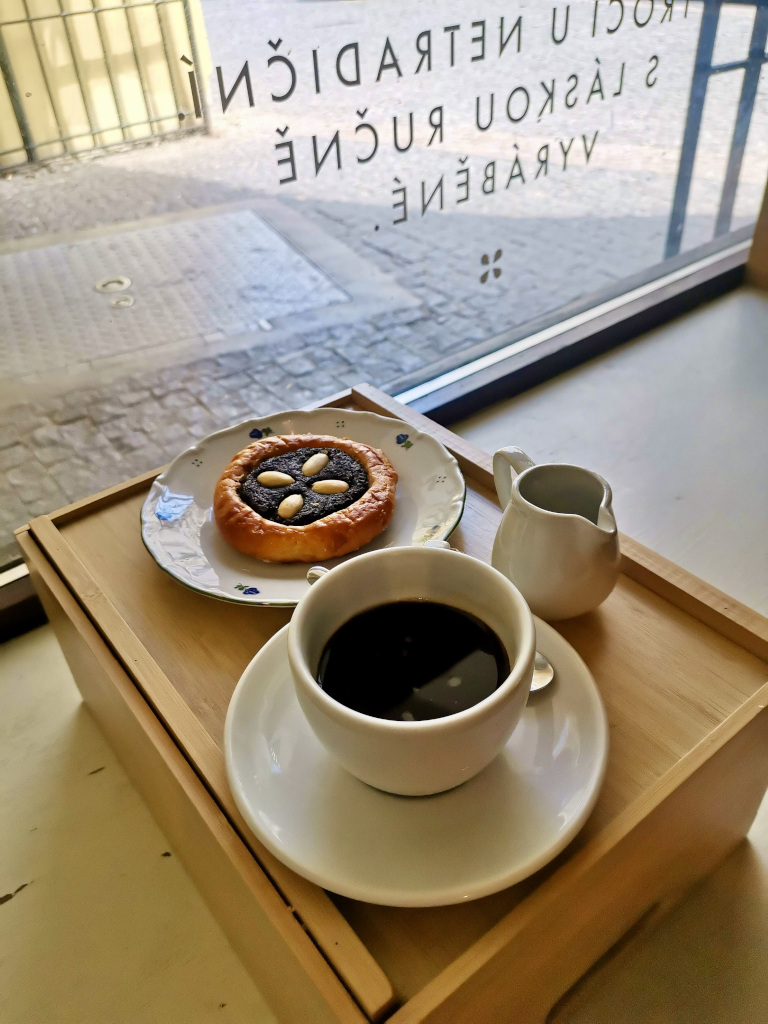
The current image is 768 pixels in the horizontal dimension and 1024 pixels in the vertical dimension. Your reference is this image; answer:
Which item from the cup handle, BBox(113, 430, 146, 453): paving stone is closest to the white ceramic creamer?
the cup handle

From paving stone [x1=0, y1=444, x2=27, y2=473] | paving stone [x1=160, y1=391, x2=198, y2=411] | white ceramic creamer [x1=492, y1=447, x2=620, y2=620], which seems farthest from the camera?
paving stone [x1=160, y1=391, x2=198, y2=411]

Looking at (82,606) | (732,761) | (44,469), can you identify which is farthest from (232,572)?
(44,469)

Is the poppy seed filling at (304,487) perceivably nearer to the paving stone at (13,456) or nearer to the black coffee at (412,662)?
the black coffee at (412,662)

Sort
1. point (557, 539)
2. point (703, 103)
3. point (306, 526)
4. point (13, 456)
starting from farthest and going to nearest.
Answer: point (703, 103)
point (13, 456)
point (306, 526)
point (557, 539)

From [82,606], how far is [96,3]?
0.64 metres

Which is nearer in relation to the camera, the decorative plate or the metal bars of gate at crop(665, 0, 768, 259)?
the decorative plate

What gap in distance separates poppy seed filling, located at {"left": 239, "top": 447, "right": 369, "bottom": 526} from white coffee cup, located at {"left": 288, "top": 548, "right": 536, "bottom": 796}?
0.20 meters

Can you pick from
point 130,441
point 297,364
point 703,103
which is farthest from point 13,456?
point 703,103

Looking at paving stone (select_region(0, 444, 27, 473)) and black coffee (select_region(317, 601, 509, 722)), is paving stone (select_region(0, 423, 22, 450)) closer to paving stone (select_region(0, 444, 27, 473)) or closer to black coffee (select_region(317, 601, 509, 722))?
paving stone (select_region(0, 444, 27, 473))

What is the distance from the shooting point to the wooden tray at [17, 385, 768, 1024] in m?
0.43

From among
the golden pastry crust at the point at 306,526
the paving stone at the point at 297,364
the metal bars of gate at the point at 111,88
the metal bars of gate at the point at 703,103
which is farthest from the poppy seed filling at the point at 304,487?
the metal bars of gate at the point at 703,103

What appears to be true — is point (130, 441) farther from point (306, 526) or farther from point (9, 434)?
point (306, 526)

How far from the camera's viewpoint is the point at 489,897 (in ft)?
1.47

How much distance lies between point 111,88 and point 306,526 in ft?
1.86
